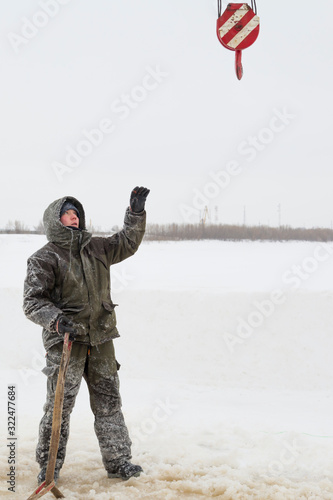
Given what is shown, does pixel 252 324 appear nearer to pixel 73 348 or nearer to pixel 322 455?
pixel 322 455

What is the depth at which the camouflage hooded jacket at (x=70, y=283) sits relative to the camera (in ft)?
10.8

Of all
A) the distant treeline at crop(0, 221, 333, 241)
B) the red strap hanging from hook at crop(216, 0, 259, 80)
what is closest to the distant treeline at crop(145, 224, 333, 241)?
the distant treeline at crop(0, 221, 333, 241)

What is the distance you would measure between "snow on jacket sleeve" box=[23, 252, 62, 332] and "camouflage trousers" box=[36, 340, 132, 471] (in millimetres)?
261

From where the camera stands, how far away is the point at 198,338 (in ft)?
25.2

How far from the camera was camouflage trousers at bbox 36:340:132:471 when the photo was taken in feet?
10.9

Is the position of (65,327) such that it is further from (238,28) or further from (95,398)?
(238,28)

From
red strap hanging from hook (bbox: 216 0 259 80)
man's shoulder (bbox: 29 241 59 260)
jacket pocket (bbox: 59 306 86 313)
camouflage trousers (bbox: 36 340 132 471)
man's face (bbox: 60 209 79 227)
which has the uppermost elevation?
red strap hanging from hook (bbox: 216 0 259 80)

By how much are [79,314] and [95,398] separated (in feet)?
1.95

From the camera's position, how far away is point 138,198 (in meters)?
3.53

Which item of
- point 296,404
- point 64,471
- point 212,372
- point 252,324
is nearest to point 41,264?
point 64,471

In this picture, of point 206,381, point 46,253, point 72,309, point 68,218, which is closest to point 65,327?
point 72,309

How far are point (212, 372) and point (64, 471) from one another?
3898 millimetres

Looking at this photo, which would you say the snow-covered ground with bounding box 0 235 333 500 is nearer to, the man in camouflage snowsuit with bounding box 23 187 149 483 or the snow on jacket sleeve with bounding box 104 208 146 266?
the man in camouflage snowsuit with bounding box 23 187 149 483

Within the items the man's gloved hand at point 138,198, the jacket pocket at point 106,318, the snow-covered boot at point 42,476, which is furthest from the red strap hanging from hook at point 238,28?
the snow-covered boot at point 42,476
